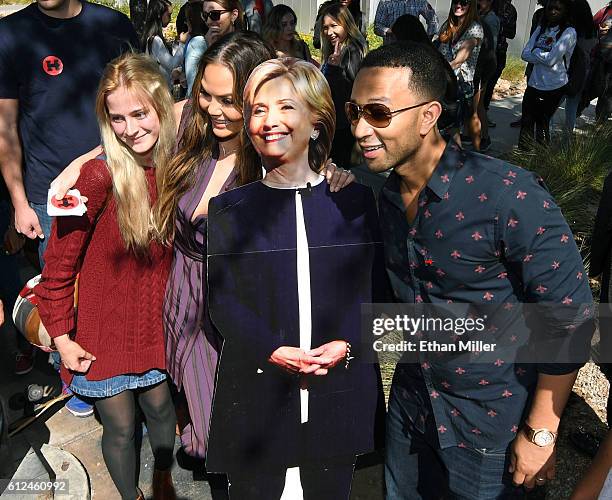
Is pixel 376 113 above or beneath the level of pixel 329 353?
above

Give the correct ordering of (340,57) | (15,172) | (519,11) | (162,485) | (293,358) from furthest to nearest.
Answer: (519,11) → (340,57) → (15,172) → (162,485) → (293,358)

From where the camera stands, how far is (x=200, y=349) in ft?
8.21

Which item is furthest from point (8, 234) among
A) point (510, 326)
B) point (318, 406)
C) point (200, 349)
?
point (510, 326)

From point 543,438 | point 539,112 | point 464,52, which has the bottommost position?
point 539,112

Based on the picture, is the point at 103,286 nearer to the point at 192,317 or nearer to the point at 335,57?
the point at 192,317

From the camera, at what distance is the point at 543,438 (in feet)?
6.38

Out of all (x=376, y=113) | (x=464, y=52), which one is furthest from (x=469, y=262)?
(x=464, y=52)

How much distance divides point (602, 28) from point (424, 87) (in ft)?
25.4

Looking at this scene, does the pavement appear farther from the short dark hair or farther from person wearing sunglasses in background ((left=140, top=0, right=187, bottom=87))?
person wearing sunglasses in background ((left=140, top=0, right=187, bottom=87))

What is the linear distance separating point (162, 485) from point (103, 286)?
1131 millimetres

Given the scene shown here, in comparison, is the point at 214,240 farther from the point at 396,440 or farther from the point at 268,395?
the point at 396,440

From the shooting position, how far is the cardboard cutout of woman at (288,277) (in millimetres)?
2123

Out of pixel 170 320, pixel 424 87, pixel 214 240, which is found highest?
pixel 424 87

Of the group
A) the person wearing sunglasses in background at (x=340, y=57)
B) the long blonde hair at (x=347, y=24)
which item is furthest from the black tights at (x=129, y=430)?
the long blonde hair at (x=347, y=24)
